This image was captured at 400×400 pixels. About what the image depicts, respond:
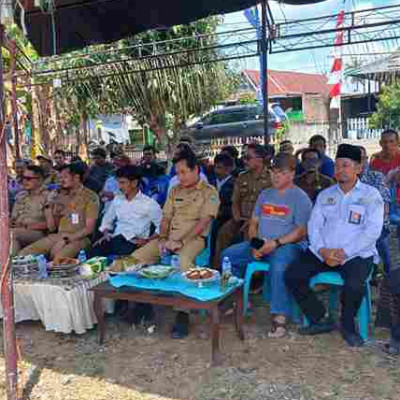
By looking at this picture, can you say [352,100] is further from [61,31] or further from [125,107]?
[61,31]

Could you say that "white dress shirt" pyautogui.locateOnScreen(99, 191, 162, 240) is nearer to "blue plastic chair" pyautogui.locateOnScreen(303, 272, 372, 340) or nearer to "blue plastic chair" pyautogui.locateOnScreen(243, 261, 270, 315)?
"blue plastic chair" pyautogui.locateOnScreen(243, 261, 270, 315)

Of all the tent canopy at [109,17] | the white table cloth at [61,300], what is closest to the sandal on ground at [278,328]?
the white table cloth at [61,300]

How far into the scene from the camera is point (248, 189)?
5414 mm

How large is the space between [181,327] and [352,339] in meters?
1.32

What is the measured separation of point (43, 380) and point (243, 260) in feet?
6.34

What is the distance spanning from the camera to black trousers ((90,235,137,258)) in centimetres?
503

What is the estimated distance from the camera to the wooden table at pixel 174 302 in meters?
3.56

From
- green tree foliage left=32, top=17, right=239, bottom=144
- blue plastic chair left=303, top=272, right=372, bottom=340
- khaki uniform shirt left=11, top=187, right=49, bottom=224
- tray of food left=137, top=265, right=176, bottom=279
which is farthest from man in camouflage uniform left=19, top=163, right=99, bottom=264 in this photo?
green tree foliage left=32, top=17, right=239, bottom=144

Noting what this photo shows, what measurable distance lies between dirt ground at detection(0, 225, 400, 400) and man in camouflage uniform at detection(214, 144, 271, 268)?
128 cm

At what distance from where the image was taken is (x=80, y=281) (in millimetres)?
4262

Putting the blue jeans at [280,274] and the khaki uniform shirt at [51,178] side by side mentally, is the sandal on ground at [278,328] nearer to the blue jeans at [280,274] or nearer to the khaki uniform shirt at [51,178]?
the blue jeans at [280,274]

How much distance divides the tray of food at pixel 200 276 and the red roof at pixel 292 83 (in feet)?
91.3

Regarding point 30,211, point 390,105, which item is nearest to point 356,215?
point 30,211

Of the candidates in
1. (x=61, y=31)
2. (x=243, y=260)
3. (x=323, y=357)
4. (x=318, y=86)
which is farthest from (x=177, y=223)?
(x=318, y=86)
